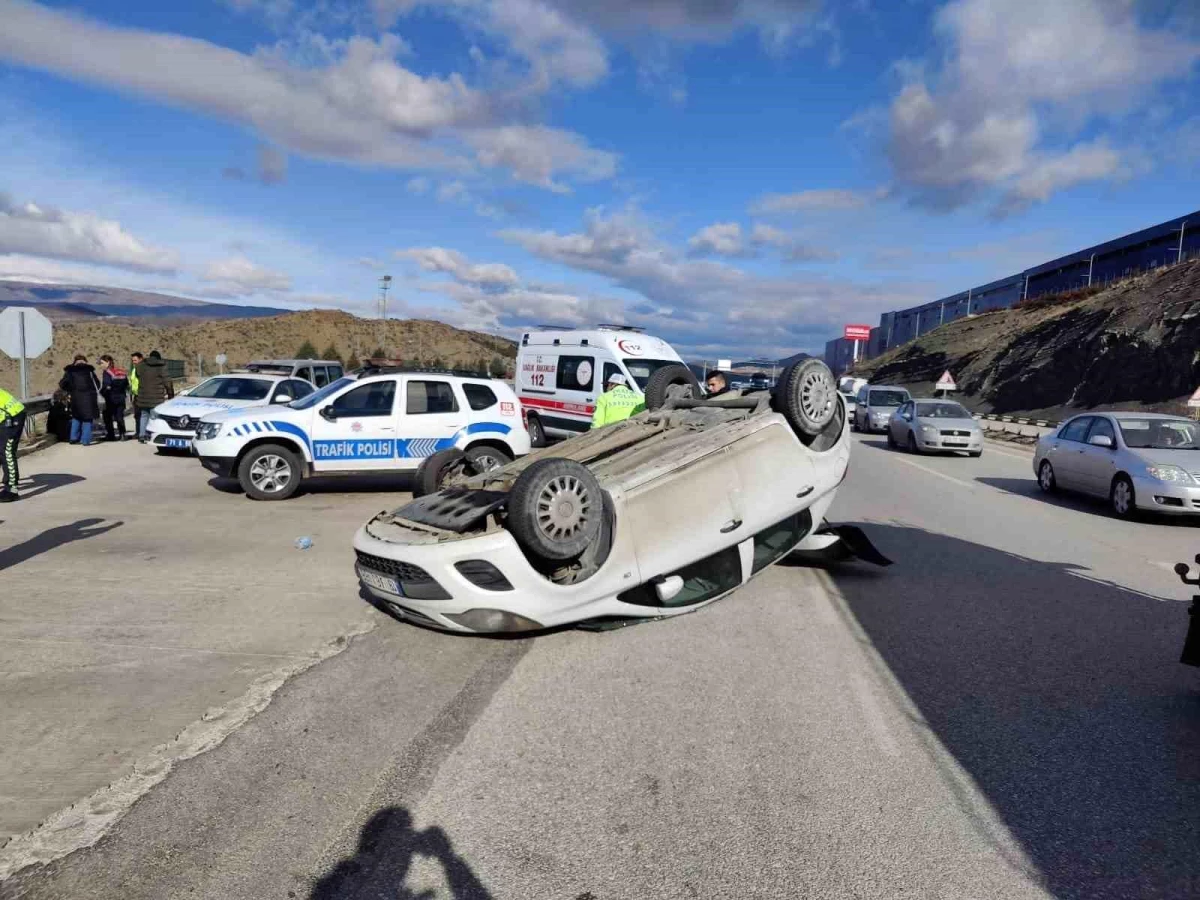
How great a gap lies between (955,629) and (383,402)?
7.96 meters

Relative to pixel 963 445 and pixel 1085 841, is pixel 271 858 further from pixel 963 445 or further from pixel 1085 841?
pixel 963 445

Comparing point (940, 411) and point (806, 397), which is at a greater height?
point (806, 397)

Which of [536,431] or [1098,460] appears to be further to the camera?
[536,431]

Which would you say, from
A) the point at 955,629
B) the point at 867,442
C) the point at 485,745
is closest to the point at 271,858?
the point at 485,745

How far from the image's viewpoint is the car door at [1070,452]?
12.6 meters

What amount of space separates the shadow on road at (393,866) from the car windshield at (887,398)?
26903 mm

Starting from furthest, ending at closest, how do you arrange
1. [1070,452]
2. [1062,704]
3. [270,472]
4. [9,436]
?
1. [1070,452]
2. [270,472]
3. [9,436]
4. [1062,704]

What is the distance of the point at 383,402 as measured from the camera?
37.4ft

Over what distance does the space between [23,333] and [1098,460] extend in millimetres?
18618

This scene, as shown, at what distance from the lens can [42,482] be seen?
12.3 m

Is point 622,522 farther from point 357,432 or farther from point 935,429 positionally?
point 935,429

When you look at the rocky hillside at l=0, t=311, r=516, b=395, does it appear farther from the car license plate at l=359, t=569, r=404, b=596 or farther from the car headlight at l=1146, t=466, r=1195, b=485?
the car license plate at l=359, t=569, r=404, b=596

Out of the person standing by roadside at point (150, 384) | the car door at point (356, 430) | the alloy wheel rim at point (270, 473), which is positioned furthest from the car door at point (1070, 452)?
the person standing by roadside at point (150, 384)

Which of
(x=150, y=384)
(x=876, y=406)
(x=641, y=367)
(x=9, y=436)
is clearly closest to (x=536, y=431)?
(x=641, y=367)
